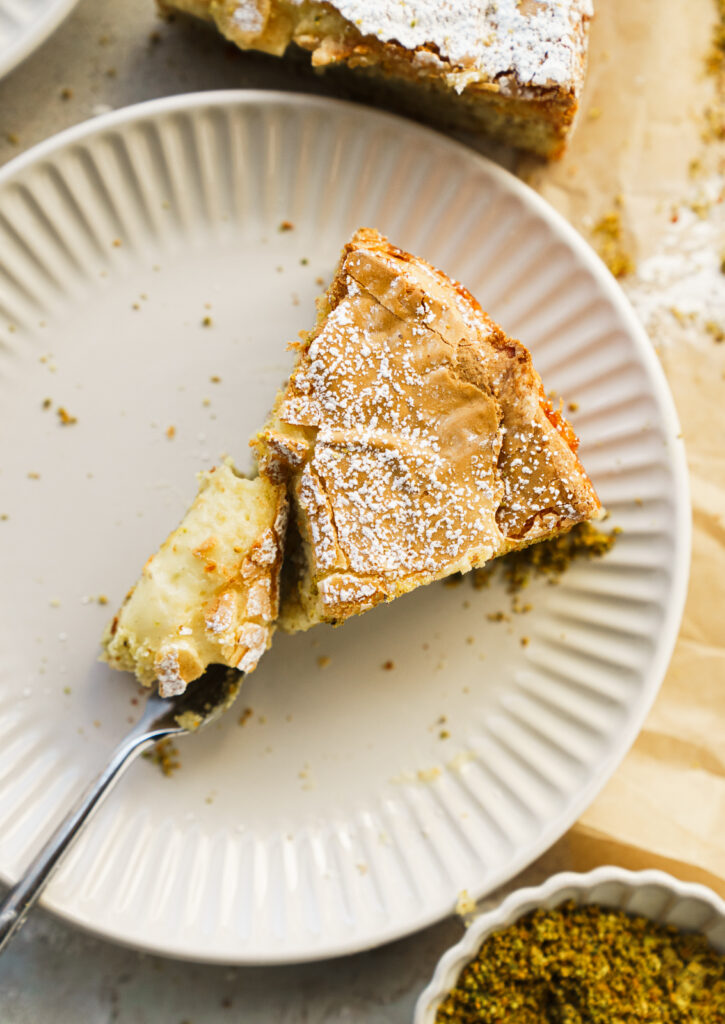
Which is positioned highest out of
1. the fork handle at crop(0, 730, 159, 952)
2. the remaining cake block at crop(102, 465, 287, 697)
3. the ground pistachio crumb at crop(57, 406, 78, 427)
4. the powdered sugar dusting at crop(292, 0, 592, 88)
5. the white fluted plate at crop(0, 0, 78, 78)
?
the white fluted plate at crop(0, 0, 78, 78)

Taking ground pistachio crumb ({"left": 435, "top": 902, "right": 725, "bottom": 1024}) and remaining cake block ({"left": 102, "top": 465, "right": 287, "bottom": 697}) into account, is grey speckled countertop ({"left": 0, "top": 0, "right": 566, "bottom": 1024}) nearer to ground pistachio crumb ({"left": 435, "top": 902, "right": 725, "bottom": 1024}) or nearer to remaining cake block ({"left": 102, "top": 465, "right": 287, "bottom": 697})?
ground pistachio crumb ({"left": 435, "top": 902, "right": 725, "bottom": 1024})

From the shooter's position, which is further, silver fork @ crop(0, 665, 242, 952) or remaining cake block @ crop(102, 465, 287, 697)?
silver fork @ crop(0, 665, 242, 952)

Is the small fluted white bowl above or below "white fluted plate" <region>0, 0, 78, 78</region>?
below

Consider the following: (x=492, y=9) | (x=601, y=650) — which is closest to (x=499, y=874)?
(x=601, y=650)

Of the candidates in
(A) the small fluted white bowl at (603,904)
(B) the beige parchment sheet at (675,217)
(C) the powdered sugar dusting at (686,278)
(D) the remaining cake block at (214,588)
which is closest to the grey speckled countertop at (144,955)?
(A) the small fluted white bowl at (603,904)

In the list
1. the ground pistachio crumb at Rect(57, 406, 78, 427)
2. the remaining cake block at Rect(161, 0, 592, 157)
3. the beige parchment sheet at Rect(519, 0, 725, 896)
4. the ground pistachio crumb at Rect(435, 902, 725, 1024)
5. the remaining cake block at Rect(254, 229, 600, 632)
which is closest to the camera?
the remaining cake block at Rect(254, 229, 600, 632)

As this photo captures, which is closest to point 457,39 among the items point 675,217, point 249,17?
point 249,17

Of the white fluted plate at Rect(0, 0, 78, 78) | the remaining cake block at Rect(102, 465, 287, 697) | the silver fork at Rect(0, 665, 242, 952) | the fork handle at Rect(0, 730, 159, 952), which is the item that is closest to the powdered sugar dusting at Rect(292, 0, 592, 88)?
the white fluted plate at Rect(0, 0, 78, 78)
